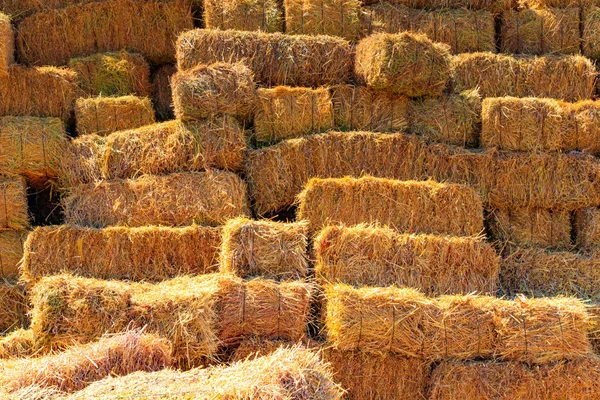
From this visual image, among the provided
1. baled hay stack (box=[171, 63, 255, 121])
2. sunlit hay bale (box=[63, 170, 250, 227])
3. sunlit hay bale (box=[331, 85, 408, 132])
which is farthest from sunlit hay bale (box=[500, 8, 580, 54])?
sunlit hay bale (box=[63, 170, 250, 227])

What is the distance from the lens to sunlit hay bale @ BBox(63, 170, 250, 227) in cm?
680

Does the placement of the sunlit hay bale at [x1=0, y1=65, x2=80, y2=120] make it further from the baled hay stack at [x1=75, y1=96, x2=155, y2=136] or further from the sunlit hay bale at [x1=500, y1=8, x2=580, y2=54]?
the sunlit hay bale at [x1=500, y1=8, x2=580, y2=54]

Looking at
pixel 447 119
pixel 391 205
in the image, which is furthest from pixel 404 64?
pixel 391 205

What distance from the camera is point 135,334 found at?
5191 millimetres

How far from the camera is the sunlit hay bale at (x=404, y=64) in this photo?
23.8ft

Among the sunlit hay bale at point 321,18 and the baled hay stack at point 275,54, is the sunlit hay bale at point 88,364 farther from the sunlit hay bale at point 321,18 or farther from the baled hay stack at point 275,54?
the sunlit hay bale at point 321,18

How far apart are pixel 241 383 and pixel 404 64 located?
3.79m

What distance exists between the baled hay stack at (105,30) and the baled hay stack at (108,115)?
1027mm

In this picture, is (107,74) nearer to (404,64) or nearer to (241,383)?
(404,64)

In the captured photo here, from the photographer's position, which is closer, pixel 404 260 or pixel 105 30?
pixel 404 260

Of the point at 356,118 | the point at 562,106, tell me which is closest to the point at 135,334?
the point at 356,118

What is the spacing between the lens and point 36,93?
24.7ft

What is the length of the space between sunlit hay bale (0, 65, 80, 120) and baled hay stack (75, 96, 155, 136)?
19 cm

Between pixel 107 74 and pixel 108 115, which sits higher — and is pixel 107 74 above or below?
above
